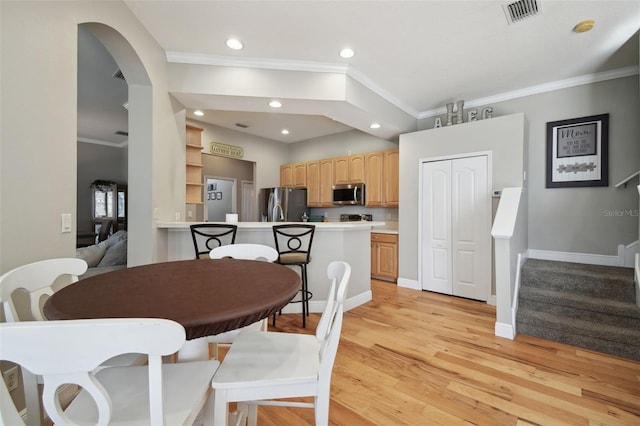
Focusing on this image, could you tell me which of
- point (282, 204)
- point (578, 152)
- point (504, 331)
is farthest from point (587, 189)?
point (282, 204)

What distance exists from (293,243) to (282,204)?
2581 millimetres

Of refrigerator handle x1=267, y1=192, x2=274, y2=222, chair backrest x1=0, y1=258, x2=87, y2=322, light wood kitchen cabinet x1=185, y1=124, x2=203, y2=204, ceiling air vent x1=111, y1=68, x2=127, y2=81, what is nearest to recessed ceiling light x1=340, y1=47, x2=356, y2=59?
light wood kitchen cabinet x1=185, y1=124, x2=203, y2=204

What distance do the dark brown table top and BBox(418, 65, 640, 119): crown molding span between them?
407 centimetres

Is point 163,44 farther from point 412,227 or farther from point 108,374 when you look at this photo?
point 412,227

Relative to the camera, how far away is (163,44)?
280 cm

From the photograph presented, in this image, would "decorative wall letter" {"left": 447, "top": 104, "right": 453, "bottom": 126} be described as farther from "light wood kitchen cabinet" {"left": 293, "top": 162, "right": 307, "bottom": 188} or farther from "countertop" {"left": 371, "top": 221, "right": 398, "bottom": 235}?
"light wood kitchen cabinet" {"left": 293, "top": 162, "right": 307, "bottom": 188}

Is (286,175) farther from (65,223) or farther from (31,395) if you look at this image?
(31,395)

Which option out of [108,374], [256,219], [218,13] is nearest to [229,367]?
[108,374]

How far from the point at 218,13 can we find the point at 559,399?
3.80 meters

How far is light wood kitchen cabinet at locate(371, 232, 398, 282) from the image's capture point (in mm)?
4492

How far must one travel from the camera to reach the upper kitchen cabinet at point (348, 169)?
206 inches

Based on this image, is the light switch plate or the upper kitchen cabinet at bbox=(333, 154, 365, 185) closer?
the light switch plate

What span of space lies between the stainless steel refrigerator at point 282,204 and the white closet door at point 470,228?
3115mm

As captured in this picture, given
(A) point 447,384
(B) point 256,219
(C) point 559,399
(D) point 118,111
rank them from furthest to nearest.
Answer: (B) point 256,219 < (D) point 118,111 < (A) point 447,384 < (C) point 559,399
